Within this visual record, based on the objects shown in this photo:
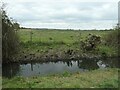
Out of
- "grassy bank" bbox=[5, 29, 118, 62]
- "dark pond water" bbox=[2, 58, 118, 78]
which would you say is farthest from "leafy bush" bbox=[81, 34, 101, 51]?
"dark pond water" bbox=[2, 58, 118, 78]

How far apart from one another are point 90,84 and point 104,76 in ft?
11.6

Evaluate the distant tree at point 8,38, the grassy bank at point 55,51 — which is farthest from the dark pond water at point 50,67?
the grassy bank at point 55,51

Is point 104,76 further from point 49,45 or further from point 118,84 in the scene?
point 49,45

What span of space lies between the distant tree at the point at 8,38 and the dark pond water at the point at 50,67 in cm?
147

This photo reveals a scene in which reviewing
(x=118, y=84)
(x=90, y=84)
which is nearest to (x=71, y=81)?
(x=90, y=84)

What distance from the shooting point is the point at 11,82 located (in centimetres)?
2123

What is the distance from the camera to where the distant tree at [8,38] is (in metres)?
36.2

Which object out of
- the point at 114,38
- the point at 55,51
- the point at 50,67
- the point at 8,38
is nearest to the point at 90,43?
the point at 55,51

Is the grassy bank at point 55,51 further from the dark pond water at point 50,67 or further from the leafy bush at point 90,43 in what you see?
the dark pond water at point 50,67

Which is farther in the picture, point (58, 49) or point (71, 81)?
point (58, 49)

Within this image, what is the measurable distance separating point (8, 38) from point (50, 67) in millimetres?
5988

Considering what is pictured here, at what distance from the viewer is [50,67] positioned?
35812 millimetres

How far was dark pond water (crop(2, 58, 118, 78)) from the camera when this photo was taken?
32.1 m

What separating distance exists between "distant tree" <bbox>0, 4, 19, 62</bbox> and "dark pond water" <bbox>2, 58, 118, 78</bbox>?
1.47 metres
